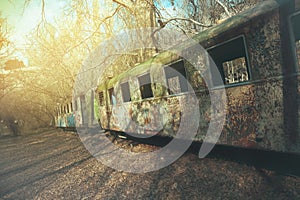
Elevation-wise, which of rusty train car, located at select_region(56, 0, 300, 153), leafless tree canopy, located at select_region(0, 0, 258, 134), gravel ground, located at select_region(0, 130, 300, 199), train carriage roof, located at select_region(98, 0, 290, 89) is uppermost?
leafless tree canopy, located at select_region(0, 0, 258, 134)

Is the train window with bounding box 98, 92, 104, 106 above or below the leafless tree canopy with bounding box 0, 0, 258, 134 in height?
below

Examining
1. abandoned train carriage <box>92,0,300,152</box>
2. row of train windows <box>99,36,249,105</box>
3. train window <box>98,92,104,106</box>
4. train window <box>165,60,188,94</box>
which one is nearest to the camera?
abandoned train carriage <box>92,0,300,152</box>

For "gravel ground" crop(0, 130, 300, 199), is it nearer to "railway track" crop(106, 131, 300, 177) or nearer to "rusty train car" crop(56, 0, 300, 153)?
"railway track" crop(106, 131, 300, 177)

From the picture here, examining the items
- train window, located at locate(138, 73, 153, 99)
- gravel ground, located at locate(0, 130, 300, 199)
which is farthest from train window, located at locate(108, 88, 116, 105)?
gravel ground, located at locate(0, 130, 300, 199)

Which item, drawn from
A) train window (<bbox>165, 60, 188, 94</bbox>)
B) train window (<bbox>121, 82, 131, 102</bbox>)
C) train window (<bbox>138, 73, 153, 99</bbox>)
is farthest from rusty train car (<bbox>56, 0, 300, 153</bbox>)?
train window (<bbox>121, 82, 131, 102</bbox>)

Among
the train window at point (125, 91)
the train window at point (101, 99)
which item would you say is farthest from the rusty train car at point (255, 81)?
the train window at point (101, 99)

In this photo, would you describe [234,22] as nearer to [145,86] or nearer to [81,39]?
[145,86]

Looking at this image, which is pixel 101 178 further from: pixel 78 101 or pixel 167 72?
pixel 78 101

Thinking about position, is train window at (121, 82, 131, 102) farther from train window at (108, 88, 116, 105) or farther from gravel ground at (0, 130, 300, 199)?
gravel ground at (0, 130, 300, 199)

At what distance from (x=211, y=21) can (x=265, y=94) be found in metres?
10.1

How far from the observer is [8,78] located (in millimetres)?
14328

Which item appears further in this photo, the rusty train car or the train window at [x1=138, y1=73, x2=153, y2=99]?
the train window at [x1=138, y1=73, x2=153, y2=99]

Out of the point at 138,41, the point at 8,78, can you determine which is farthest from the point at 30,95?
the point at 138,41

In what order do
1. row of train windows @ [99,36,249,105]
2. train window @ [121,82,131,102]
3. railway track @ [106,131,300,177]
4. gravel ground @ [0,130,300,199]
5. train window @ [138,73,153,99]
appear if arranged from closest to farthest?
gravel ground @ [0,130,300,199], railway track @ [106,131,300,177], row of train windows @ [99,36,249,105], train window @ [138,73,153,99], train window @ [121,82,131,102]
